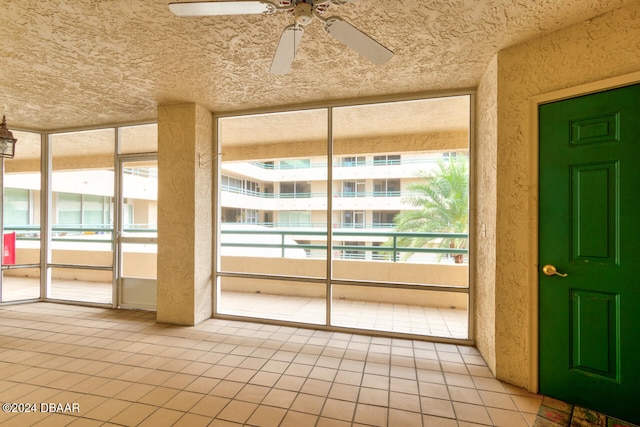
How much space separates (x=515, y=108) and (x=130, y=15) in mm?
2865

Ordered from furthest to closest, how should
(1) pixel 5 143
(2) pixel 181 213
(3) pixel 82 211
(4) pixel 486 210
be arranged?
1. (3) pixel 82 211
2. (2) pixel 181 213
3. (1) pixel 5 143
4. (4) pixel 486 210

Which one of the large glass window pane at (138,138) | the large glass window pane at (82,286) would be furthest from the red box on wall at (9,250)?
the large glass window pane at (138,138)

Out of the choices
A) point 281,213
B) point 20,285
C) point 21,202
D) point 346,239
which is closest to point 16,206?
point 21,202

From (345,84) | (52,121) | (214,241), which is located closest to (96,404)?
(214,241)

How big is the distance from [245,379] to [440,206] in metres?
3.87

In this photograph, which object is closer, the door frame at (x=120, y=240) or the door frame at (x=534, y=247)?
the door frame at (x=534, y=247)

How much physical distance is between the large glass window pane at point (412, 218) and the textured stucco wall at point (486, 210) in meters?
1.09

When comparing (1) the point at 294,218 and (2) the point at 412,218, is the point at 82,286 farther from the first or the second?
(2) the point at 412,218

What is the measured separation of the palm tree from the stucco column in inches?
123

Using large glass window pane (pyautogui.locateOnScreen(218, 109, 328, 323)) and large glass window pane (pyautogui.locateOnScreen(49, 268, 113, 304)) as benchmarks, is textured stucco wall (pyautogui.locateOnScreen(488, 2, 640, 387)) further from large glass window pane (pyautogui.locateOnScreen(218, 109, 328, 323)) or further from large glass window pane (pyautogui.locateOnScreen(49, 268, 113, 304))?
large glass window pane (pyautogui.locateOnScreen(49, 268, 113, 304))

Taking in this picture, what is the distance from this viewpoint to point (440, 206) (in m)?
4.78

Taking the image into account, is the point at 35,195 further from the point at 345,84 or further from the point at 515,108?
the point at 515,108

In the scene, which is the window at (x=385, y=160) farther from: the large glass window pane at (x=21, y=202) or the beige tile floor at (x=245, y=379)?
the large glass window pane at (x=21, y=202)

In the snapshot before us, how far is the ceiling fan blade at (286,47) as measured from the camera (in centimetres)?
157
